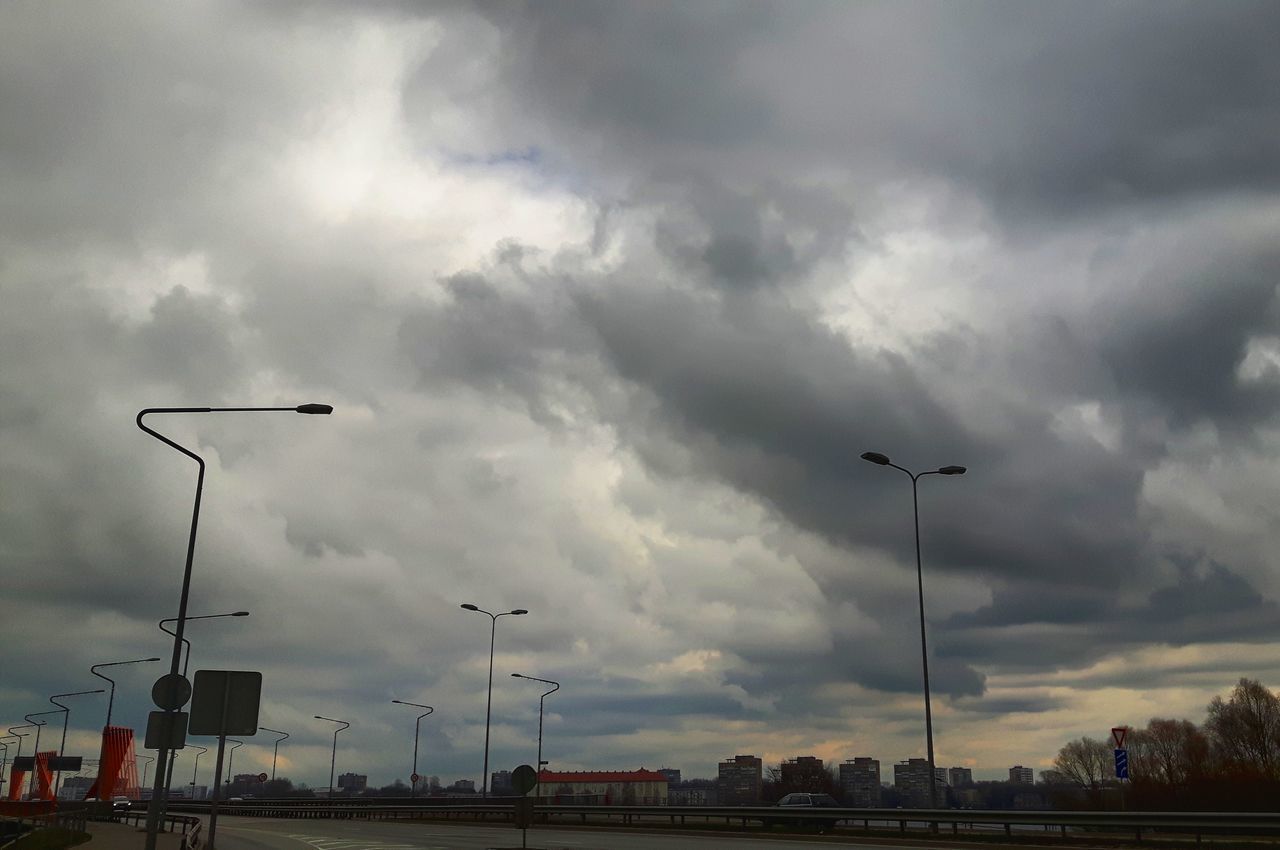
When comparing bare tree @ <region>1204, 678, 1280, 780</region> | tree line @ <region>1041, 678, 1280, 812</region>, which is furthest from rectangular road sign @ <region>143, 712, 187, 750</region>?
bare tree @ <region>1204, 678, 1280, 780</region>

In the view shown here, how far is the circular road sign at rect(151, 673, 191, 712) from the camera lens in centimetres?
2325

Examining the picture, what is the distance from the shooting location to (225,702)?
23.8 meters

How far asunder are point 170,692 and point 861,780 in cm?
15478

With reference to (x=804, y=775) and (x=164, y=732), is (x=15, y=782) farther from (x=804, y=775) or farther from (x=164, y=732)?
(x=164, y=732)

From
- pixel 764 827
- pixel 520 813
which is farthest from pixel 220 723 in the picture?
pixel 764 827

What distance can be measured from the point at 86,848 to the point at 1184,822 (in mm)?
38880

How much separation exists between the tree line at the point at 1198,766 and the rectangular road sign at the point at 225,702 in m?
53.6

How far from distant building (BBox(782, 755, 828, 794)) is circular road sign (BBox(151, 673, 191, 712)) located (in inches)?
4789

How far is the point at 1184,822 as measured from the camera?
107 ft

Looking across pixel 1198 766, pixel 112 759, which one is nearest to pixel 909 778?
pixel 1198 766

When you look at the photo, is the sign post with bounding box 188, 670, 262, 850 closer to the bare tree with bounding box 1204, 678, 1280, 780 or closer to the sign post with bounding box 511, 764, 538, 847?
the sign post with bounding box 511, 764, 538, 847

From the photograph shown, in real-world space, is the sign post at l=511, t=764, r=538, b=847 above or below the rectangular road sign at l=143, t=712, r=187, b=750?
below

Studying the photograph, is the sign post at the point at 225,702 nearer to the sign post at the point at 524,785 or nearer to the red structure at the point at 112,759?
the sign post at the point at 524,785

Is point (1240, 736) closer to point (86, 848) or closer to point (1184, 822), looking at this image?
point (1184, 822)
